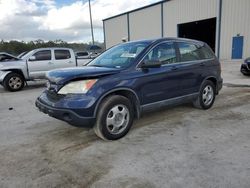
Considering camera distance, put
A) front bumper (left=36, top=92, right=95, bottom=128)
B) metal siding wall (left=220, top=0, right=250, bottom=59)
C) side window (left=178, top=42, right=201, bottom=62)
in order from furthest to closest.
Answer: metal siding wall (left=220, top=0, right=250, bottom=59) < side window (left=178, top=42, right=201, bottom=62) < front bumper (left=36, top=92, right=95, bottom=128)

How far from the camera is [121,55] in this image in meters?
4.68

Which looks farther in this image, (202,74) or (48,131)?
(202,74)

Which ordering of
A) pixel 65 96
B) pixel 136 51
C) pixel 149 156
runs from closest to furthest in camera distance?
pixel 149 156, pixel 65 96, pixel 136 51

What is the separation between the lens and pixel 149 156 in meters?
3.47

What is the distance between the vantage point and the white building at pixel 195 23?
20.6 metres

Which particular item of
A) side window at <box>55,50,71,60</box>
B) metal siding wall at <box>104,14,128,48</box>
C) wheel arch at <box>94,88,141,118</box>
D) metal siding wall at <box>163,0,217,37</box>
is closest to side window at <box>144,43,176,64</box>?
wheel arch at <box>94,88,141,118</box>

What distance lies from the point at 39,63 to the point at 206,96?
7.41 metres

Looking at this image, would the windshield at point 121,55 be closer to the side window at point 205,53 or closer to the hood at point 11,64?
the side window at point 205,53

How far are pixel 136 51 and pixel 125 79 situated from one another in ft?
2.50

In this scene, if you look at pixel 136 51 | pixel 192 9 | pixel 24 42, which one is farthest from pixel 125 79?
pixel 24 42

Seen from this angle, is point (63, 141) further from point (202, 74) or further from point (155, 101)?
point (202, 74)

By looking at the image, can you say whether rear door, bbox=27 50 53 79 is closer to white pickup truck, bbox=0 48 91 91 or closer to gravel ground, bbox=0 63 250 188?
white pickup truck, bbox=0 48 91 91

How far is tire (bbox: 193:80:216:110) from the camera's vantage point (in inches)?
219

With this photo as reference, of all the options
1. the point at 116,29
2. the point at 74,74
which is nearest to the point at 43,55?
the point at 74,74
